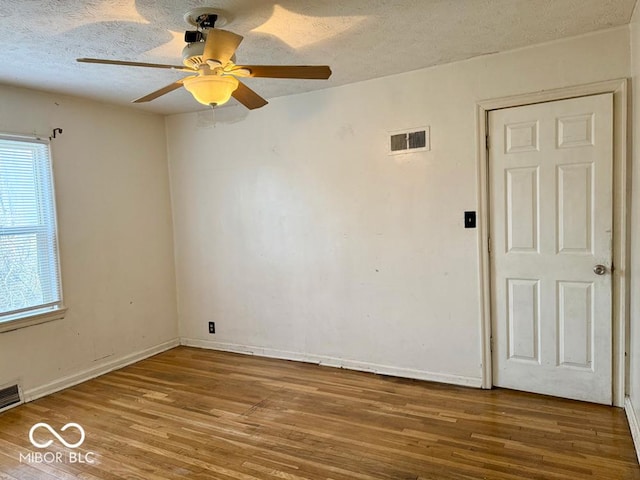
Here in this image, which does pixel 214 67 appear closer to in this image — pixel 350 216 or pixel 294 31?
pixel 294 31

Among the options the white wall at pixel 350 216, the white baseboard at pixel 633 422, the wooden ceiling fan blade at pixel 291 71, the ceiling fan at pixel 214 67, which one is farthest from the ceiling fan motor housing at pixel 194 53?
the white baseboard at pixel 633 422

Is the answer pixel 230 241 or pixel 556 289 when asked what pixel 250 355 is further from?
pixel 556 289

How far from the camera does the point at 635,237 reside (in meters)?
2.57

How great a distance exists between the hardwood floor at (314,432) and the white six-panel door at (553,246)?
0.24 metres

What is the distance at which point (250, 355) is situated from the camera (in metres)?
4.28

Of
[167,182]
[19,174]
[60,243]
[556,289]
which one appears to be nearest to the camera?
[556,289]

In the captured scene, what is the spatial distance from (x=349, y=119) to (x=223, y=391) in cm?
246

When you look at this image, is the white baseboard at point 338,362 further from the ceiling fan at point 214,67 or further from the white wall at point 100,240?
the ceiling fan at point 214,67

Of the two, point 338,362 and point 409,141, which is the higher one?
point 409,141

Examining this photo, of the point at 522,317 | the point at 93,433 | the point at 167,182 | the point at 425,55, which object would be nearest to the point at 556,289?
the point at 522,317

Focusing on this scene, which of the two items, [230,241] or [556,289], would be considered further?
[230,241]

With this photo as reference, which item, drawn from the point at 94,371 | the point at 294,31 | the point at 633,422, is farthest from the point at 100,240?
the point at 633,422

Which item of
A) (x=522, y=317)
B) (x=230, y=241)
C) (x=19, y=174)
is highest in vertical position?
(x=19, y=174)

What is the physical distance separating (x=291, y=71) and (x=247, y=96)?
418 millimetres
